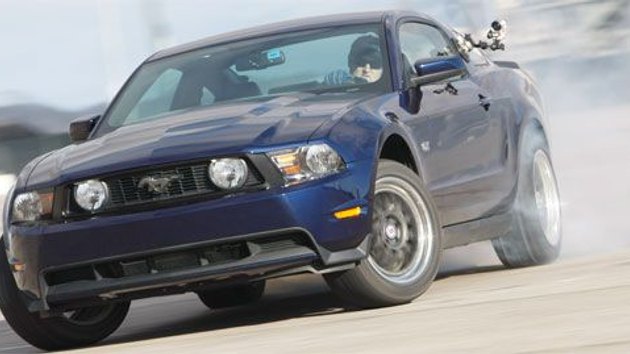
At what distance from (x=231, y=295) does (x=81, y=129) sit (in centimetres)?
137

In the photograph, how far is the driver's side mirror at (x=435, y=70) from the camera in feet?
28.0

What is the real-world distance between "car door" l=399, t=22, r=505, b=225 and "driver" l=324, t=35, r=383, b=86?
170 mm

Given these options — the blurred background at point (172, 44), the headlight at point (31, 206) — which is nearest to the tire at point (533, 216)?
the headlight at point (31, 206)

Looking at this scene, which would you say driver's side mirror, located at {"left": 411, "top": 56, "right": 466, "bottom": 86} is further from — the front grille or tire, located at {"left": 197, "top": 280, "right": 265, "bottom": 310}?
tire, located at {"left": 197, "top": 280, "right": 265, "bottom": 310}

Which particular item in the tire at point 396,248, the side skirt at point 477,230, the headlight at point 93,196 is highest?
the headlight at point 93,196

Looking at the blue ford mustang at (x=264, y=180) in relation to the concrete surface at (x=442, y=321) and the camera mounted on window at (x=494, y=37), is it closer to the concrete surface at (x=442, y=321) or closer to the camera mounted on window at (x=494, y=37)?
the concrete surface at (x=442, y=321)

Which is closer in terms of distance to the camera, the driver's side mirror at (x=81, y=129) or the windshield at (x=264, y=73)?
the windshield at (x=264, y=73)

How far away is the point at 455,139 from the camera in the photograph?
8797 millimetres

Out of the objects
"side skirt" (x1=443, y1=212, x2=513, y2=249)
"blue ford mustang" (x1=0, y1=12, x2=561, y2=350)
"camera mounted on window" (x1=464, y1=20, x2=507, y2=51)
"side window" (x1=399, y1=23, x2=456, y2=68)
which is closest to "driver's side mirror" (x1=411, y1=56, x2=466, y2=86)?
"blue ford mustang" (x1=0, y1=12, x2=561, y2=350)

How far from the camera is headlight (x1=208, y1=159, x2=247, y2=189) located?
24.4 ft

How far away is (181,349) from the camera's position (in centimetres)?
725

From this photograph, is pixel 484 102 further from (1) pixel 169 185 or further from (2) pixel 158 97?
(1) pixel 169 185

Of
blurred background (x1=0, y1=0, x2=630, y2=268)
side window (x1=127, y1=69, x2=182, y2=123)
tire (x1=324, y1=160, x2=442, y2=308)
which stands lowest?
blurred background (x1=0, y1=0, x2=630, y2=268)

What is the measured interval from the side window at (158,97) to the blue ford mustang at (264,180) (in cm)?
1
